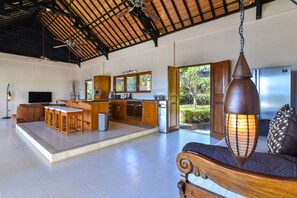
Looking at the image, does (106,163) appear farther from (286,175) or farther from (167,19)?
(167,19)

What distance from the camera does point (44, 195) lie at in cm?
208

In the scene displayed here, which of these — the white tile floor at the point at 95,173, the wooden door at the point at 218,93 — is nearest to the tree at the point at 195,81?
the wooden door at the point at 218,93

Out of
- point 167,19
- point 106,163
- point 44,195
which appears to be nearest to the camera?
point 44,195

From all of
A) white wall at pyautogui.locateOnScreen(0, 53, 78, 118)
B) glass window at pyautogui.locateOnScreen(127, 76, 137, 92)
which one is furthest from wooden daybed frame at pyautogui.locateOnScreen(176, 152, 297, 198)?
white wall at pyautogui.locateOnScreen(0, 53, 78, 118)

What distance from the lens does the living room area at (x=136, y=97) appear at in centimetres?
211

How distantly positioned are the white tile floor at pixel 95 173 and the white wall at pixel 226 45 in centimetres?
320

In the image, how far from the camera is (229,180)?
1215 millimetres

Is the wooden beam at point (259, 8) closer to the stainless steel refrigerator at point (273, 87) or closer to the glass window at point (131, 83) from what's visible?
the stainless steel refrigerator at point (273, 87)

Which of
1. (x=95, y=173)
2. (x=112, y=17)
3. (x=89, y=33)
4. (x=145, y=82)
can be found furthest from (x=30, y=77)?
(x=95, y=173)

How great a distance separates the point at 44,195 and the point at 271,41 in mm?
5628

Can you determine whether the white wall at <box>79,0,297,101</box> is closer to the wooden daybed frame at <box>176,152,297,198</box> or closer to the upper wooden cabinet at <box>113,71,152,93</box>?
the upper wooden cabinet at <box>113,71,152,93</box>

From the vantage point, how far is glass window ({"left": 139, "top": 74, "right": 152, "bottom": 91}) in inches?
277

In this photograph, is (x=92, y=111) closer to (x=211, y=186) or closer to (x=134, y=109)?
(x=134, y=109)

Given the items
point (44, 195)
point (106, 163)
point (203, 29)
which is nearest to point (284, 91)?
point (203, 29)
